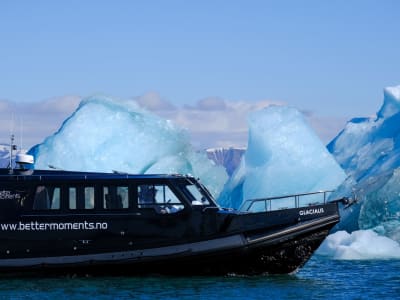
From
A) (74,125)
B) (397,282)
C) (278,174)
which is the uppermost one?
(74,125)

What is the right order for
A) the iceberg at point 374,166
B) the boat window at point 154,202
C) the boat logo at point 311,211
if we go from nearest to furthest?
1. the boat window at point 154,202
2. the boat logo at point 311,211
3. the iceberg at point 374,166

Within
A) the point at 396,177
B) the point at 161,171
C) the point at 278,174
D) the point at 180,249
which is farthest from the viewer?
the point at 161,171

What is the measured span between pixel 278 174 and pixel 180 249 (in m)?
14.9

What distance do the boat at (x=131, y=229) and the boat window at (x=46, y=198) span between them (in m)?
0.02

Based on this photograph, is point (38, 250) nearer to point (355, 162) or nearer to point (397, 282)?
point (397, 282)

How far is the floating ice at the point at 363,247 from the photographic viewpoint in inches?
1040

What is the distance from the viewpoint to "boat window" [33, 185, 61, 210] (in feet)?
65.8

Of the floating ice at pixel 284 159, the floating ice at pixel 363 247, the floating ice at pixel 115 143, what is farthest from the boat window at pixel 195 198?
the floating ice at pixel 115 143

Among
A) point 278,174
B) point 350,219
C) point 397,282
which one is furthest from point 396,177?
point 397,282

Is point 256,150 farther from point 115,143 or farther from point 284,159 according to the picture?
point 115,143

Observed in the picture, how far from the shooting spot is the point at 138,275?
66.1 ft

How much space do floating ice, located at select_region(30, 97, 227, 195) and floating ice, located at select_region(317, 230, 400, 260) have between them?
34.7 ft

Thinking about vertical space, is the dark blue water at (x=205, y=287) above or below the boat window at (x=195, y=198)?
below

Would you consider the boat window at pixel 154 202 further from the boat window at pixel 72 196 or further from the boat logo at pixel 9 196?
the boat logo at pixel 9 196
